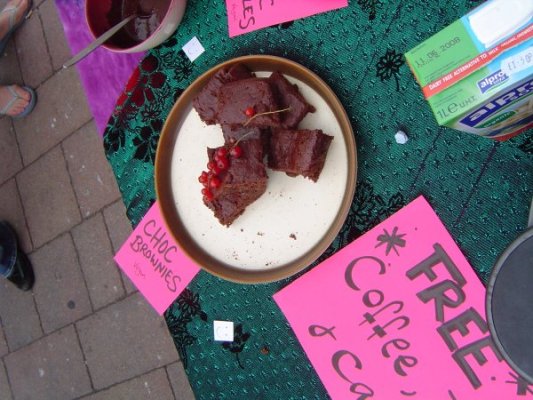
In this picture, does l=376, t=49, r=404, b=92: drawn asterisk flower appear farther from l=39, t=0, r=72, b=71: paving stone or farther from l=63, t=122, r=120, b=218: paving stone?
l=39, t=0, r=72, b=71: paving stone

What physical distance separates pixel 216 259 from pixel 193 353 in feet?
0.73

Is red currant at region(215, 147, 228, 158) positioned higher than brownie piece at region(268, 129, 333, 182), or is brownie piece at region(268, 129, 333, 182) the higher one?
red currant at region(215, 147, 228, 158)

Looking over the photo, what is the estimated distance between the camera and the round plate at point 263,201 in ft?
2.84

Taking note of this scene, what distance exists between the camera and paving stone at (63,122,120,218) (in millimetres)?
1461

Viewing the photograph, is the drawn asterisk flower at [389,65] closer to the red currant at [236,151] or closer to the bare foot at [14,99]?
the red currant at [236,151]

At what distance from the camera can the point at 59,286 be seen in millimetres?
1521

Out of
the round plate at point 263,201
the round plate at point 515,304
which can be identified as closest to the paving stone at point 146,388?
the round plate at point 263,201

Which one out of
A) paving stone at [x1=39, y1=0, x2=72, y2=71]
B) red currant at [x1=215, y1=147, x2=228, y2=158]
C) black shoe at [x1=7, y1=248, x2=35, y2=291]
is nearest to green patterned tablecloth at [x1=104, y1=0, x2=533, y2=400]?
red currant at [x1=215, y1=147, x2=228, y2=158]

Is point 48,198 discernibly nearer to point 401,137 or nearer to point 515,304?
point 401,137

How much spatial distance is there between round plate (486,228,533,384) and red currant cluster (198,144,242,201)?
472 millimetres

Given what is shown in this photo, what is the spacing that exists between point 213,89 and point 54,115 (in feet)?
2.88

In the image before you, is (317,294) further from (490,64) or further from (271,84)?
(490,64)

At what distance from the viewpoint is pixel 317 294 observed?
91 centimetres

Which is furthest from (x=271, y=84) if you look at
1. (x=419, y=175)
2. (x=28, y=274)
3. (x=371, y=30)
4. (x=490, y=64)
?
(x=28, y=274)
